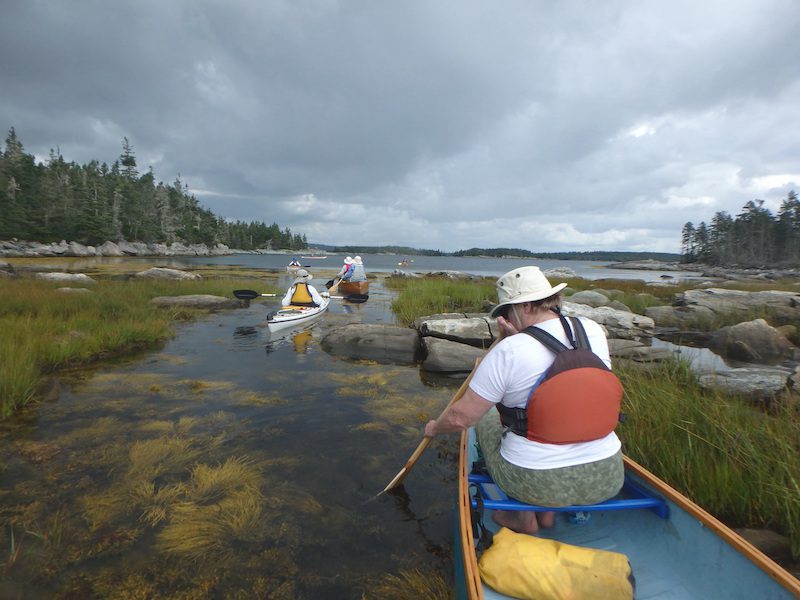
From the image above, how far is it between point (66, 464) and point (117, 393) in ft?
8.62

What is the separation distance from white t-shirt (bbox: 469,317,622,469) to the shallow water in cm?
167

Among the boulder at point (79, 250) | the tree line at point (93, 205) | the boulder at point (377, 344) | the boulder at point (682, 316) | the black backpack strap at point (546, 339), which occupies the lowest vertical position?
the boulder at point (377, 344)

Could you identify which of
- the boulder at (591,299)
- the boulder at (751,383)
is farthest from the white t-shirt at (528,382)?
the boulder at (591,299)

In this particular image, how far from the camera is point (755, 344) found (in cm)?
1119

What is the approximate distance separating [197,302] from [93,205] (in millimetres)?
94946

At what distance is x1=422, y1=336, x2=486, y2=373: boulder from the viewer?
373 inches

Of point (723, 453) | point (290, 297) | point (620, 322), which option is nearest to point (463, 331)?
point (620, 322)

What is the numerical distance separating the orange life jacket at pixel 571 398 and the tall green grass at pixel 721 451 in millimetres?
1816

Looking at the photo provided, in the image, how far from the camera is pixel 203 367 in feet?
30.2

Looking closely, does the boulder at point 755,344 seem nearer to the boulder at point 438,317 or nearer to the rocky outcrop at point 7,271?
the boulder at point 438,317

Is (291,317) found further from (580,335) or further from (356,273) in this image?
(580,335)

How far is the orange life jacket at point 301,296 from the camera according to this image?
49.2 feet

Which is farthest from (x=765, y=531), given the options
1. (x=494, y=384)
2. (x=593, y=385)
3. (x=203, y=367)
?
(x=203, y=367)

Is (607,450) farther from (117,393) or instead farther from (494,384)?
(117,393)
